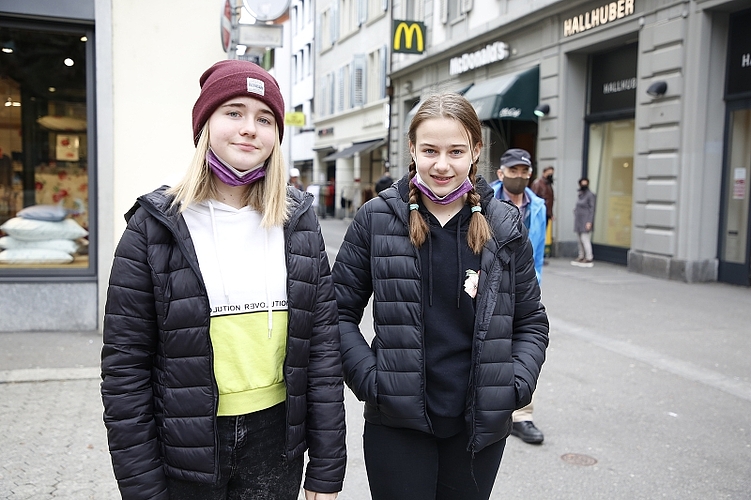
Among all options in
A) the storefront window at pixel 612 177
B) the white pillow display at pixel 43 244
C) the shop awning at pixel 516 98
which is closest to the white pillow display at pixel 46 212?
the white pillow display at pixel 43 244

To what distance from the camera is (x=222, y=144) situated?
2070mm

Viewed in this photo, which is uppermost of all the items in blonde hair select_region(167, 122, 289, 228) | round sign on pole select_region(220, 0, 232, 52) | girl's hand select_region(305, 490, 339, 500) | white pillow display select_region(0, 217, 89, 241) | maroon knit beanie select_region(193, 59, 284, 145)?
round sign on pole select_region(220, 0, 232, 52)

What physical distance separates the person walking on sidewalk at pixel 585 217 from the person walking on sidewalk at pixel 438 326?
1245cm

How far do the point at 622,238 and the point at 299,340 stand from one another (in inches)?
538

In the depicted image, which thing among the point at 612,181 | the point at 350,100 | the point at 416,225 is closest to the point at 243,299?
the point at 416,225

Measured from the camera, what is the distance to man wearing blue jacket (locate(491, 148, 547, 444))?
186 inches

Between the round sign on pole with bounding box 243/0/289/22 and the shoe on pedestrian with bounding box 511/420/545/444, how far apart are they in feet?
12.0

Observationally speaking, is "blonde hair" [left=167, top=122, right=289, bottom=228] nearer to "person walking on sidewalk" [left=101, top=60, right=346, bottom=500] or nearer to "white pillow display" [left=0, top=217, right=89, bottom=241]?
"person walking on sidewalk" [left=101, top=60, right=346, bottom=500]

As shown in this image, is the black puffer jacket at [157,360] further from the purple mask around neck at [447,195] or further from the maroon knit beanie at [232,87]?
the purple mask around neck at [447,195]

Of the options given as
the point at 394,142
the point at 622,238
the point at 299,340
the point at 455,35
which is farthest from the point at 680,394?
the point at 394,142

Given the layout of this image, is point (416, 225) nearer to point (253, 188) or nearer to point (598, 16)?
point (253, 188)

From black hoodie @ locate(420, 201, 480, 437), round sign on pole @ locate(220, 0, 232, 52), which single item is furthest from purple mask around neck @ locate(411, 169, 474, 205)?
round sign on pole @ locate(220, 0, 232, 52)

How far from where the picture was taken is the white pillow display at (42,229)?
7.40 m

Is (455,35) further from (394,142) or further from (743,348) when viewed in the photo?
(743,348)
